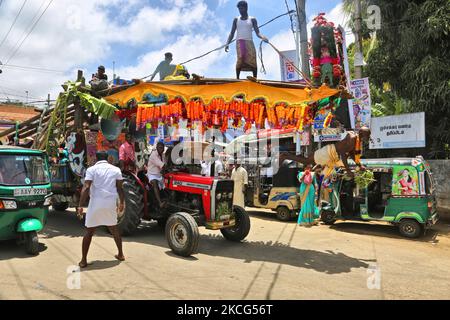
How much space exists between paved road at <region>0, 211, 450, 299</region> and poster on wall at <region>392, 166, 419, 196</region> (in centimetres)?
117

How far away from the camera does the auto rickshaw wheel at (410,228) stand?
8.91 metres

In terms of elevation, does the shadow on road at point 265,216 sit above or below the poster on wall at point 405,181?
below

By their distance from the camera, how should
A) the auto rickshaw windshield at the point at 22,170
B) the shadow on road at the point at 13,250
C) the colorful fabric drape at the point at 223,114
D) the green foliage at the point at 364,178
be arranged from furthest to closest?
the green foliage at the point at 364,178
the colorful fabric drape at the point at 223,114
the auto rickshaw windshield at the point at 22,170
the shadow on road at the point at 13,250

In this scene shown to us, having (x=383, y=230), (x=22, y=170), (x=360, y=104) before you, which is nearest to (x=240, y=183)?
(x=383, y=230)

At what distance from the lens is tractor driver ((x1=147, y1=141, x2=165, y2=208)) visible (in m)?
7.84

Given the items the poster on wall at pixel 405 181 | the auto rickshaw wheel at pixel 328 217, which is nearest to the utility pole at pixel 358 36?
the poster on wall at pixel 405 181

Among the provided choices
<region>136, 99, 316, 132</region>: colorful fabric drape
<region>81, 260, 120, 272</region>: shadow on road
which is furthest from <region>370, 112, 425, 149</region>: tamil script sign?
<region>81, 260, 120, 272</region>: shadow on road

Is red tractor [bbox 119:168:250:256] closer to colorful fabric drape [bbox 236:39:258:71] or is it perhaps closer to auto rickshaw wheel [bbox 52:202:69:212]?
colorful fabric drape [bbox 236:39:258:71]

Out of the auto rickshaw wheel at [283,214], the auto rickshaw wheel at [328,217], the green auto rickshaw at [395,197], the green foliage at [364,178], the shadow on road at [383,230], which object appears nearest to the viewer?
the green auto rickshaw at [395,197]

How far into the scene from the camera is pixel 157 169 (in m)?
7.94

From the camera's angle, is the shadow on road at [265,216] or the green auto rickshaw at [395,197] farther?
the shadow on road at [265,216]

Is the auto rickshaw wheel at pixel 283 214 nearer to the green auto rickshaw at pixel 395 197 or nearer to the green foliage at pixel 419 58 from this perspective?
the green auto rickshaw at pixel 395 197

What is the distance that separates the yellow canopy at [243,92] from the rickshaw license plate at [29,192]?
9.23 ft
